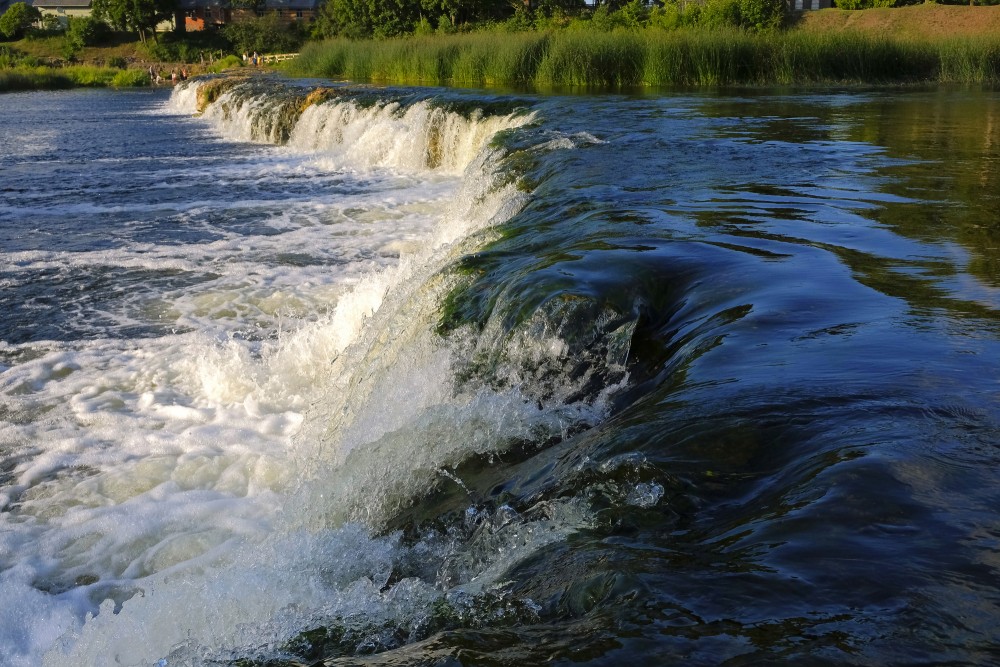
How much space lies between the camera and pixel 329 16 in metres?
65.6

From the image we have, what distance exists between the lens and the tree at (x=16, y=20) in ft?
251

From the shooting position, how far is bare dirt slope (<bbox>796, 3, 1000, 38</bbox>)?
38625 millimetres

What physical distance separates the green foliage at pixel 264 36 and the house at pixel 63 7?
1958cm

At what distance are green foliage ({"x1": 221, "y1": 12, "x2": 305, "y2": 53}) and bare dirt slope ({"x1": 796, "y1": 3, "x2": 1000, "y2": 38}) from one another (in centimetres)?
3822

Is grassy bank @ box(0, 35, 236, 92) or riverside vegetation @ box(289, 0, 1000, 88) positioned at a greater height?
grassy bank @ box(0, 35, 236, 92)

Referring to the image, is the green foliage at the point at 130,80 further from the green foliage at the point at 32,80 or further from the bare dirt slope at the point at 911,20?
the bare dirt slope at the point at 911,20

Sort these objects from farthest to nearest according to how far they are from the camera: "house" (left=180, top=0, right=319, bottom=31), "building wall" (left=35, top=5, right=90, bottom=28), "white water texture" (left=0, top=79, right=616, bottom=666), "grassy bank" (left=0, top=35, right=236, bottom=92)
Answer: "building wall" (left=35, top=5, right=90, bottom=28) < "house" (left=180, top=0, right=319, bottom=31) < "grassy bank" (left=0, top=35, right=236, bottom=92) < "white water texture" (left=0, top=79, right=616, bottom=666)

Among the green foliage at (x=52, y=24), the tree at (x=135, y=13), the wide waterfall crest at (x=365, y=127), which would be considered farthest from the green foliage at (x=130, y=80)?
the wide waterfall crest at (x=365, y=127)

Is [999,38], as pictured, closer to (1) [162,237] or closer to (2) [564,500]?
(1) [162,237]

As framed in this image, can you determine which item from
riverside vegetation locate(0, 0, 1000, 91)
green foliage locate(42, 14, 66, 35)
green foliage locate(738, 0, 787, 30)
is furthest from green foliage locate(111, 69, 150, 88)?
green foliage locate(738, 0, 787, 30)

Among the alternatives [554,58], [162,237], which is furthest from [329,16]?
[162,237]

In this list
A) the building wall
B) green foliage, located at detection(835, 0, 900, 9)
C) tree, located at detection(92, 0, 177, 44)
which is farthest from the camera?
the building wall

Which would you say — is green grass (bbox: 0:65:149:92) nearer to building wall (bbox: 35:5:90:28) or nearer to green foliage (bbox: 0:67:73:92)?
green foliage (bbox: 0:67:73:92)

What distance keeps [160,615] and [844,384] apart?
2.89 m
